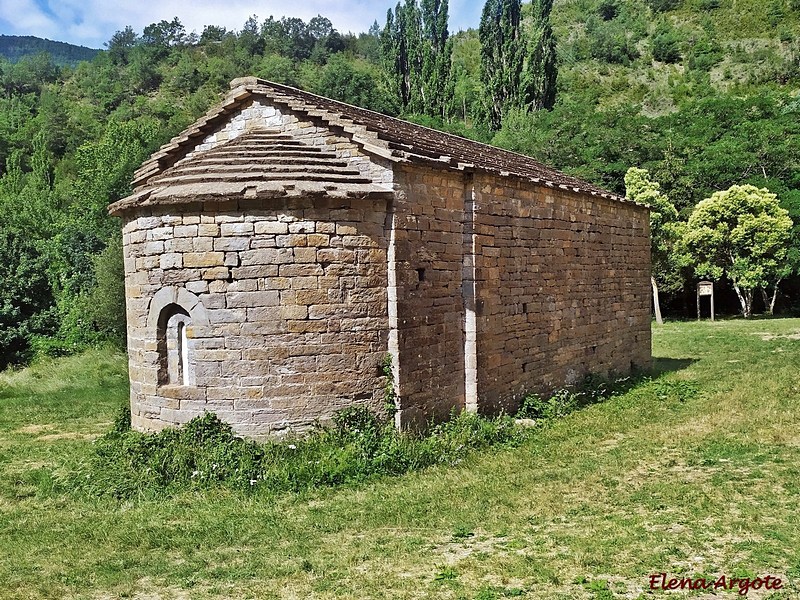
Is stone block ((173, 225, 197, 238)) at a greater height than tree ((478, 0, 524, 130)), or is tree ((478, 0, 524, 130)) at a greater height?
tree ((478, 0, 524, 130))

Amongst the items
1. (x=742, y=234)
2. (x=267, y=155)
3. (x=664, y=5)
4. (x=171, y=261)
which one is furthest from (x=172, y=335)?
(x=664, y=5)

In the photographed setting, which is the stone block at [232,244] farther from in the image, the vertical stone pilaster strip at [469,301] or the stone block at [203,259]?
the vertical stone pilaster strip at [469,301]

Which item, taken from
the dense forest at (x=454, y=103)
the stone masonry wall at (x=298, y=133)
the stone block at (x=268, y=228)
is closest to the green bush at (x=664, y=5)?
the dense forest at (x=454, y=103)

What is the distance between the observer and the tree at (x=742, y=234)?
26969 millimetres

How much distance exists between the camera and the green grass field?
190 inches

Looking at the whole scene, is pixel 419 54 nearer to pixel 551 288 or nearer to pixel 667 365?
pixel 667 365

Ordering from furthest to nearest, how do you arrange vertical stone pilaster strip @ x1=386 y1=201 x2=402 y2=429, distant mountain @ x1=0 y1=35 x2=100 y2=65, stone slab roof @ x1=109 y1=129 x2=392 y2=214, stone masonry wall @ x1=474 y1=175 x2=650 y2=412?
distant mountain @ x1=0 y1=35 x2=100 y2=65 → stone masonry wall @ x1=474 y1=175 x2=650 y2=412 → vertical stone pilaster strip @ x1=386 y1=201 x2=402 y2=429 → stone slab roof @ x1=109 y1=129 x2=392 y2=214

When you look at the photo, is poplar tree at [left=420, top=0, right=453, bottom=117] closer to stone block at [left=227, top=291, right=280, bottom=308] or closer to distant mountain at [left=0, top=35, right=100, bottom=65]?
stone block at [left=227, top=291, right=280, bottom=308]

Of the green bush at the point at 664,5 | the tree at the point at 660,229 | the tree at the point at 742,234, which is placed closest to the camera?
the tree at the point at 742,234

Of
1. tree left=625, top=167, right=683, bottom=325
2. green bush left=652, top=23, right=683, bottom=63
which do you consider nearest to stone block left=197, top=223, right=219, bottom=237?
tree left=625, top=167, right=683, bottom=325

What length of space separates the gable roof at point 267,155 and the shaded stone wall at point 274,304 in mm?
207

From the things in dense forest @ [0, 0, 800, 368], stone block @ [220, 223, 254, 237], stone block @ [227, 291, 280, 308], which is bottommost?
stone block @ [227, 291, 280, 308]

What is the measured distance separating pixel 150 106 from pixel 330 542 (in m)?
56.6

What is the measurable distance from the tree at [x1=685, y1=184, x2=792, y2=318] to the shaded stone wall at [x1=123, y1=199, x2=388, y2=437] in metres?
22.9
